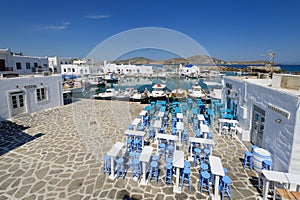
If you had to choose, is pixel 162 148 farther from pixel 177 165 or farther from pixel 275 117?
pixel 275 117

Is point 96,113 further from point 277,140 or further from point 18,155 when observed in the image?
point 277,140

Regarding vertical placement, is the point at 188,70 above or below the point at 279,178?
above

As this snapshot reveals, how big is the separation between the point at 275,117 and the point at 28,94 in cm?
1496

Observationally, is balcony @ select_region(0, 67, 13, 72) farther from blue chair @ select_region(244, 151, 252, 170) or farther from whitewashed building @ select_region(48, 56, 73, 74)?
whitewashed building @ select_region(48, 56, 73, 74)

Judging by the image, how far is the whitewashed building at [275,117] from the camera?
4504mm

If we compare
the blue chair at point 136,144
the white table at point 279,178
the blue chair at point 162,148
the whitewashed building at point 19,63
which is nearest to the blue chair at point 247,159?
the white table at point 279,178

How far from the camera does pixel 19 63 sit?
70.1 feet

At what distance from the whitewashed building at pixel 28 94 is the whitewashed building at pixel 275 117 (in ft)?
46.8

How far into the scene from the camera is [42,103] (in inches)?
512

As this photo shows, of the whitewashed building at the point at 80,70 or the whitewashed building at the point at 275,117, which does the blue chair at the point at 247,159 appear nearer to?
the whitewashed building at the point at 275,117

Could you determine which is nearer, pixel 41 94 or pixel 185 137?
pixel 185 137

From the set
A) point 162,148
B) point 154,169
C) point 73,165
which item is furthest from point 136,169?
point 73,165

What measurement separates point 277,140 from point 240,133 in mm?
2799

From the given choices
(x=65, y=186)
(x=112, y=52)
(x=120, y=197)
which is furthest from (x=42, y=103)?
(x=120, y=197)
